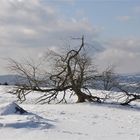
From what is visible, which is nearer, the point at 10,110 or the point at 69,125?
the point at 69,125

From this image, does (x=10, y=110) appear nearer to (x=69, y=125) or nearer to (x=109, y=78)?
(x=69, y=125)

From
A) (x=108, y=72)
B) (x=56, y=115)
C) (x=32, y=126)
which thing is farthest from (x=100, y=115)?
(x=108, y=72)

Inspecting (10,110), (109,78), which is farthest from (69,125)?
(109,78)

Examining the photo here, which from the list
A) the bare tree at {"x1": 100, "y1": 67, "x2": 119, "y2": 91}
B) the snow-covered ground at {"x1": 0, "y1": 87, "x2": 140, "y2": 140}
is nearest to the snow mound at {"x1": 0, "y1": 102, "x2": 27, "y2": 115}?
the snow-covered ground at {"x1": 0, "y1": 87, "x2": 140, "y2": 140}

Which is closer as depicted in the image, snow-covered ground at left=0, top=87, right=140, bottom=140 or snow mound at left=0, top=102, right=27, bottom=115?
snow-covered ground at left=0, top=87, right=140, bottom=140

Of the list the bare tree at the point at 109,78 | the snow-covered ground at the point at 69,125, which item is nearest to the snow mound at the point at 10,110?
the snow-covered ground at the point at 69,125

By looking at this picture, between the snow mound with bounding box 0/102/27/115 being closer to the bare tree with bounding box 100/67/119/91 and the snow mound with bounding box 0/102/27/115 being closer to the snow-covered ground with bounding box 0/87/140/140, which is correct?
the snow-covered ground with bounding box 0/87/140/140

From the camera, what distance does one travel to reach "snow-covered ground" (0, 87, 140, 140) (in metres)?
11.6

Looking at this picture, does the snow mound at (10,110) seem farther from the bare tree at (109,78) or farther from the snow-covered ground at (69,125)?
the bare tree at (109,78)

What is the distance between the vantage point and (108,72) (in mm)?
22641

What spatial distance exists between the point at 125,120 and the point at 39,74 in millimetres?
7956

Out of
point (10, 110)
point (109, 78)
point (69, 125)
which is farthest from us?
point (109, 78)

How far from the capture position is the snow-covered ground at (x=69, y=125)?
11609 mm

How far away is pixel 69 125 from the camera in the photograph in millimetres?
13523
